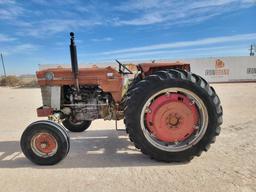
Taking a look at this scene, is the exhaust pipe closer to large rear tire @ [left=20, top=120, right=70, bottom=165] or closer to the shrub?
large rear tire @ [left=20, top=120, right=70, bottom=165]

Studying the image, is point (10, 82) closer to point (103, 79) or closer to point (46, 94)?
point (46, 94)

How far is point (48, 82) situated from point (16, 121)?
4.07 meters

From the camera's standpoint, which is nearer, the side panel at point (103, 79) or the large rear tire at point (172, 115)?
the large rear tire at point (172, 115)

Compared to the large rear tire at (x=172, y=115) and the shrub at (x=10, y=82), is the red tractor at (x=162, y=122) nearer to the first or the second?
the large rear tire at (x=172, y=115)

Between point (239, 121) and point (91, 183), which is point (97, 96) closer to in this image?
point (91, 183)

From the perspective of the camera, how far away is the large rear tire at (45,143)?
462 cm

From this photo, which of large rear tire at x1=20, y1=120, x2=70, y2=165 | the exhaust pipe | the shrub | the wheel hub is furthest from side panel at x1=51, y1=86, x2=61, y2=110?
the shrub

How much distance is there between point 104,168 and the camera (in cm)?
452

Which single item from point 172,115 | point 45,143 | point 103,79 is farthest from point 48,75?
point 172,115

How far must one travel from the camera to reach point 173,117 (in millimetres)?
4781

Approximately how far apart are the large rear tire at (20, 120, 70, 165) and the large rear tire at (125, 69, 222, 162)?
110 centimetres

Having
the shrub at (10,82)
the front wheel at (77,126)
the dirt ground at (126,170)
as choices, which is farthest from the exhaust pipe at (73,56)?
the shrub at (10,82)

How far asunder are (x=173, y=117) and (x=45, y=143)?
2.14m

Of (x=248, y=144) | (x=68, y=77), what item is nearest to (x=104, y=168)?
(x=68, y=77)
